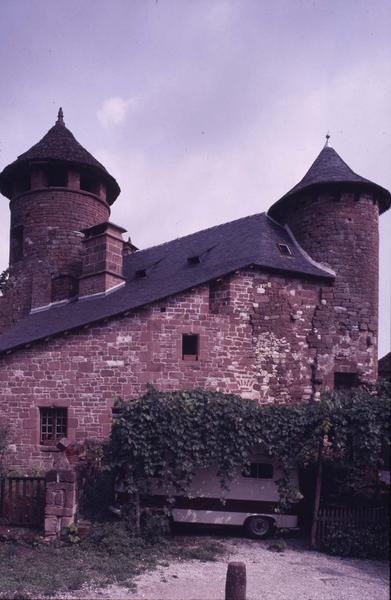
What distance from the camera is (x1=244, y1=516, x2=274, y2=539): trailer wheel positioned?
36.8 feet

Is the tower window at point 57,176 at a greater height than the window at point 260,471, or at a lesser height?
→ greater

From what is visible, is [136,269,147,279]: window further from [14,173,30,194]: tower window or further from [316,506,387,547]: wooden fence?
[316,506,387,547]: wooden fence

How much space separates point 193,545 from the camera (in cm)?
1050

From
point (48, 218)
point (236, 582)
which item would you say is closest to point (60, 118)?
point (48, 218)

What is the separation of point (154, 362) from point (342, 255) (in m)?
7.00

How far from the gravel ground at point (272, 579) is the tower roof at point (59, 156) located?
16939 millimetres

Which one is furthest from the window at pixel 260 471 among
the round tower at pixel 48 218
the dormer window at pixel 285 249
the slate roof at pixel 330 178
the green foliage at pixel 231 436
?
the round tower at pixel 48 218

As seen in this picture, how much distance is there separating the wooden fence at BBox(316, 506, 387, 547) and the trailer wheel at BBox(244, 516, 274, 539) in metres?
1.03

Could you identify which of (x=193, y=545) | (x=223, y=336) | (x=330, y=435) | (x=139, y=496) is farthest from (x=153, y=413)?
(x=223, y=336)

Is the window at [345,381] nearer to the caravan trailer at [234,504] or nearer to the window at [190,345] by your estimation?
the window at [190,345]

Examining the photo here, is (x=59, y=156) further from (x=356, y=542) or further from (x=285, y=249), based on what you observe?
(x=356, y=542)

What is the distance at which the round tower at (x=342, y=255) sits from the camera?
1634cm

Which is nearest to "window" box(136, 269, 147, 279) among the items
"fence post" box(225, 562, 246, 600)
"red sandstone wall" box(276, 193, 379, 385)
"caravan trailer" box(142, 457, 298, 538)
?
"red sandstone wall" box(276, 193, 379, 385)

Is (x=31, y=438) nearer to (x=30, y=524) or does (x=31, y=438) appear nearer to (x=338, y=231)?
(x=30, y=524)
